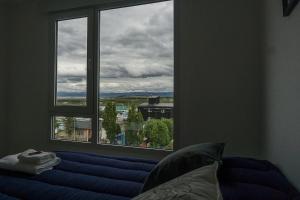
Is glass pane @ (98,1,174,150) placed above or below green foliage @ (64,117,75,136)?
above

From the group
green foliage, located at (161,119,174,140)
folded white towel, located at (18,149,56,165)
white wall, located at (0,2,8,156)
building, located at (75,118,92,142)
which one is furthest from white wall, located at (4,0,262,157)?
white wall, located at (0,2,8,156)

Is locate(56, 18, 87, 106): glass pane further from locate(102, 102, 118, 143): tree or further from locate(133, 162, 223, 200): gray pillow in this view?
locate(133, 162, 223, 200): gray pillow

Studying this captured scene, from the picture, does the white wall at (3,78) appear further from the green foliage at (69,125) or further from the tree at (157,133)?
the tree at (157,133)

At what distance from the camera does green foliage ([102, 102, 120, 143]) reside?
281 cm

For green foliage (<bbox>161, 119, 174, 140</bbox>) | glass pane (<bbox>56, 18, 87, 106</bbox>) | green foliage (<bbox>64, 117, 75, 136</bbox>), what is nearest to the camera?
green foliage (<bbox>161, 119, 174, 140</bbox>)

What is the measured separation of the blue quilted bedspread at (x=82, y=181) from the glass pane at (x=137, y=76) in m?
0.73

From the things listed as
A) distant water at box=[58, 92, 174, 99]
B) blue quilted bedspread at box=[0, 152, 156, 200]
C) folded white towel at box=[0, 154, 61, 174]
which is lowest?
blue quilted bedspread at box=[0, 152, 156, 200]

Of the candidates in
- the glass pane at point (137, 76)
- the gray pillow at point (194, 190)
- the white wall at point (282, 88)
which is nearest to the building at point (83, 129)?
the glass pane at point (137, 76)

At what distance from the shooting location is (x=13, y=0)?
3213mm

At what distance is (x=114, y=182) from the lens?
1.51 meters

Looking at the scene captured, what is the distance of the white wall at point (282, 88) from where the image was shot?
1136 mm

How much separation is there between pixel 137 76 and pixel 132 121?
19.4 inches

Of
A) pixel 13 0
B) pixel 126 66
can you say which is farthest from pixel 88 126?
pixel 13 0

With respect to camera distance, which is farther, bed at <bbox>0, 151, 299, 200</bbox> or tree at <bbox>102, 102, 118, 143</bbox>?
tree at <bbox>102, 102, 118, 143</bbox>
